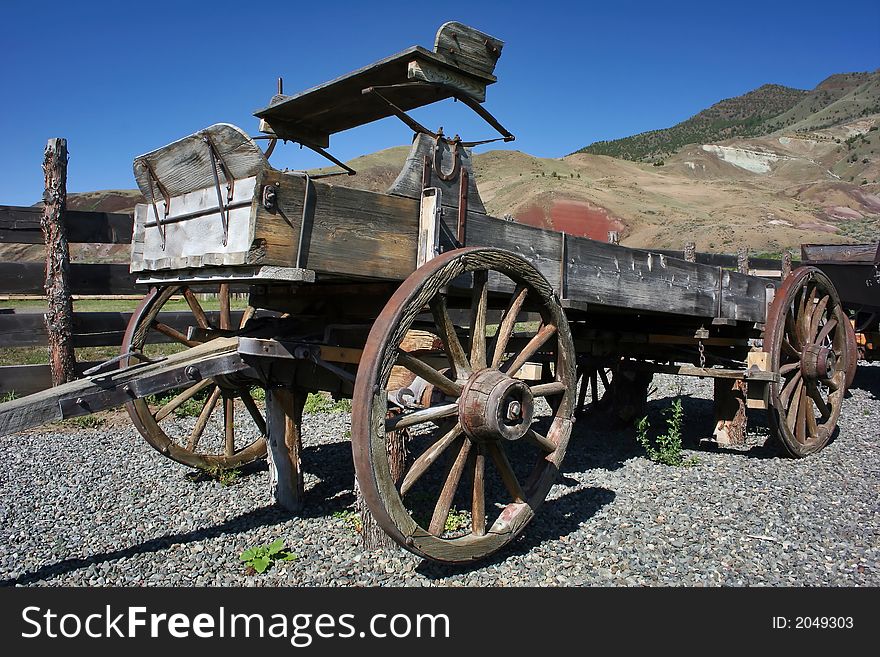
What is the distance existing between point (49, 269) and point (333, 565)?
4.90 m

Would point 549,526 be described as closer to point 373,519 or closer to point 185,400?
point 373,519

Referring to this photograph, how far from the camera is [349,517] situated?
13.1 ft

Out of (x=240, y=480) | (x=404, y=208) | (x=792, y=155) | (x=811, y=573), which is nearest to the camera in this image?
(x=404, y=208)

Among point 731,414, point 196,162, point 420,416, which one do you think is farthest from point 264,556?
point 731,414

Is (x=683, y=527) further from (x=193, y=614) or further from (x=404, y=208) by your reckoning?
(x=193, y=614)

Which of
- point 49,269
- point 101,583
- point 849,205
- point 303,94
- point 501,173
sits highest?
point 501,173

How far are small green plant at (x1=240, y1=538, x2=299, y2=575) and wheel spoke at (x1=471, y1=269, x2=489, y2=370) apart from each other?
1432 mm

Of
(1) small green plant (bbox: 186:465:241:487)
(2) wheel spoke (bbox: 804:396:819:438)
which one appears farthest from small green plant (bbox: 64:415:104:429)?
(2) wheel spoke (bbox: 804:396:819:438)

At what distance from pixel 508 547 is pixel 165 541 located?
1913 mm

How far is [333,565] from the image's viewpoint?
335 cm

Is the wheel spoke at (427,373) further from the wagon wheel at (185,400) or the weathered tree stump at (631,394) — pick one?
the weathered tree stump at (631,394)

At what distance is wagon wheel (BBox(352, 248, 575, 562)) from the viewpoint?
8.57 ft

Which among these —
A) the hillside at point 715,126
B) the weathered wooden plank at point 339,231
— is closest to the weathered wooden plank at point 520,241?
the weathered wooden plank at point 339,231

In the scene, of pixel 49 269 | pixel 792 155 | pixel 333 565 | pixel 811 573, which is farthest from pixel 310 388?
pixel 792 155
